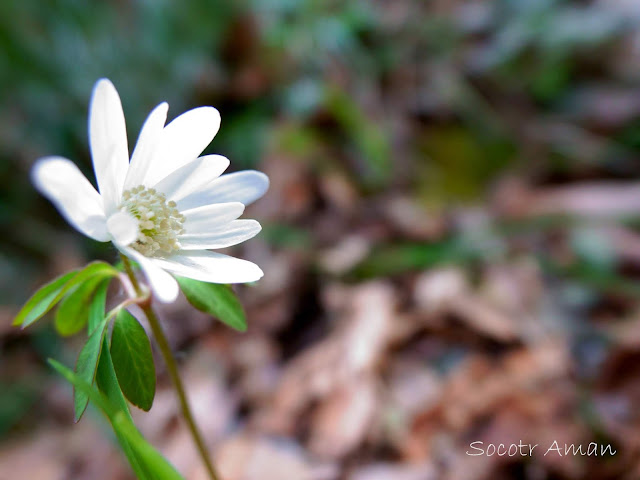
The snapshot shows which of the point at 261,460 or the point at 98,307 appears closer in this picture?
the point at 98,307

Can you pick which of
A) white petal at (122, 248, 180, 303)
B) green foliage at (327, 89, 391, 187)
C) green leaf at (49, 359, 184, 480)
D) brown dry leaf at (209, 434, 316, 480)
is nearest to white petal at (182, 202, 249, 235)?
white petal at (122, 248, 180, 303)

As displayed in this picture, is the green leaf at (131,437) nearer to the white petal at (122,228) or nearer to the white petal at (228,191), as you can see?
the white petal at (122,228)

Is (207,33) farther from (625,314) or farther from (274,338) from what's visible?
(625,314)

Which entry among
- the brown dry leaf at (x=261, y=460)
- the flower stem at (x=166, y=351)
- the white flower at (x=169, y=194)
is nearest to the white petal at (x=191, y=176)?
the white flower at (x=169, y=194)

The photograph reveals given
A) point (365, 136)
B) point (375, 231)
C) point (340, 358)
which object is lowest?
point (340, 358)

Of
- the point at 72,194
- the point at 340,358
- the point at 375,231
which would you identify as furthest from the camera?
the point at 375,231

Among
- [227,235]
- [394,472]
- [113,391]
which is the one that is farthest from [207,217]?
[394,472]

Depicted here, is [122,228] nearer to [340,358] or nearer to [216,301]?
[216,301]

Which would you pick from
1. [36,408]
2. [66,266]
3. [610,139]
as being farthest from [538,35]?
[36,408]
